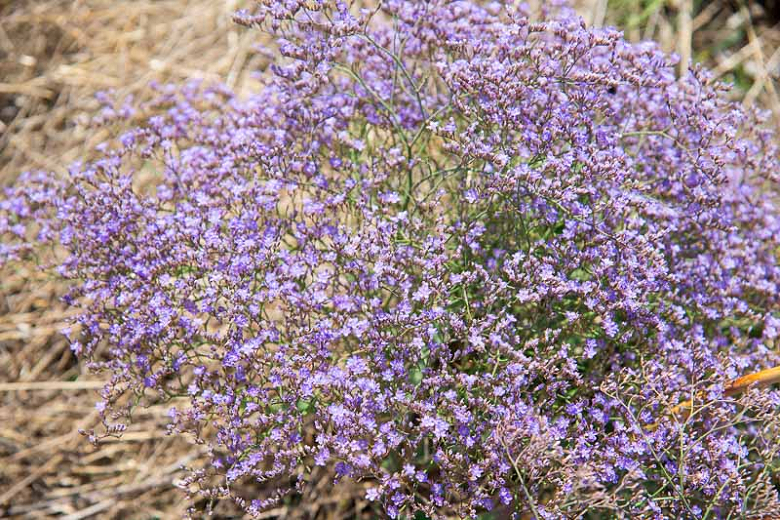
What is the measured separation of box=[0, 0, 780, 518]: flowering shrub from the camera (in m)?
2.73

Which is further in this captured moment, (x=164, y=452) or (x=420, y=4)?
(x=164, y=452)

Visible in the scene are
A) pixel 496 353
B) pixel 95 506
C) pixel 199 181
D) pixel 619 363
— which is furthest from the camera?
pixel 95 506

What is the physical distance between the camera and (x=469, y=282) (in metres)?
2.85

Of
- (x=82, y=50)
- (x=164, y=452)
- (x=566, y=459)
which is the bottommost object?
(x=566, y=459)

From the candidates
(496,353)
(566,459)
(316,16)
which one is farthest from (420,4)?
(566,459)

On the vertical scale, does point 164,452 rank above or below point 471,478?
above

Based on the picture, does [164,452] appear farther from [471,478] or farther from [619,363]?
[619,363]

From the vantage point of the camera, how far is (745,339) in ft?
11.1

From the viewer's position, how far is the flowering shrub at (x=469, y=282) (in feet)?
8.95

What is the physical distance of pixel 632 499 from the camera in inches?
102

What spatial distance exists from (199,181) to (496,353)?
162cm

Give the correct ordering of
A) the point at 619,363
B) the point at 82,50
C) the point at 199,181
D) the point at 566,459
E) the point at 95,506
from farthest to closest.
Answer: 1. the point at 82,50
2. the point at 95,506
3. the point at 199,181
4. the point at 619,363
5. the point at 566,459

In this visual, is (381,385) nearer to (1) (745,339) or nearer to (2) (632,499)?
(2) (632,499)

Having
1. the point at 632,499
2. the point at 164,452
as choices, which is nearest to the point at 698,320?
the point at 632,499
